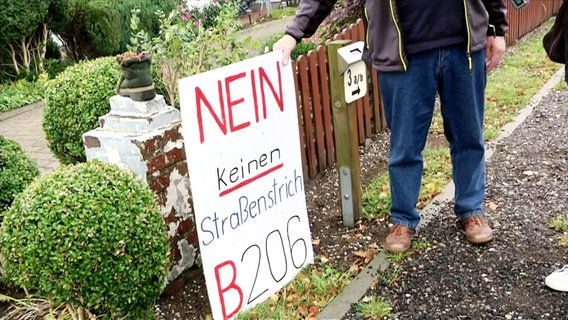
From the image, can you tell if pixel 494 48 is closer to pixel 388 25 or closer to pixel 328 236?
pixel 388 25

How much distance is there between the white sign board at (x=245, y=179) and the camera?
9.23 feet

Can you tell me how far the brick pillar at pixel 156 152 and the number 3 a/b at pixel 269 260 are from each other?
1.54 ft

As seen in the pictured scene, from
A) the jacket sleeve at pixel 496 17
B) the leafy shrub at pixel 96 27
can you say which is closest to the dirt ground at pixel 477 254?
the jacket sleeve at pixel 496 17

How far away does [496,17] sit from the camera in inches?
135

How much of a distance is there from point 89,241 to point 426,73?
6.04 feet

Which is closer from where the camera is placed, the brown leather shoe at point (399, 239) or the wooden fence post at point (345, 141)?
the brown leather shoe at point (399, 239)

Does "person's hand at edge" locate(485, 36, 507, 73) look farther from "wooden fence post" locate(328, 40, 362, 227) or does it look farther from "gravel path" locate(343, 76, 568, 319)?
"gravel path" locate(343, 76, 568, 319)

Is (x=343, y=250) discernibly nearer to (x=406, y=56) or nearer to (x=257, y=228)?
(x=257, y=228)

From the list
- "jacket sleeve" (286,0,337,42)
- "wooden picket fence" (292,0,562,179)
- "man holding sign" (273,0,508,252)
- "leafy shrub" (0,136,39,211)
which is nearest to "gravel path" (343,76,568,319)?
"man holding sign" (273,0,508,252)

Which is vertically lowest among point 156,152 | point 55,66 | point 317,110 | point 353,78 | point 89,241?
point 55,66

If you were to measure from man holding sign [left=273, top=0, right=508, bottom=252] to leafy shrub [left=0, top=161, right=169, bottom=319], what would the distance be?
111cm

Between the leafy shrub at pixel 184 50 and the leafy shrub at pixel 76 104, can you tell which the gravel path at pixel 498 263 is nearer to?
the leafy shrub at pixel 184 50

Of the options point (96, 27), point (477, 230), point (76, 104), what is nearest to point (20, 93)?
point (96, 27)

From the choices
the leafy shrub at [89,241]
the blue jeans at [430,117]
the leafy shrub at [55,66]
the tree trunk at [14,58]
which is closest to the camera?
the leafy shrub at [89,241]
